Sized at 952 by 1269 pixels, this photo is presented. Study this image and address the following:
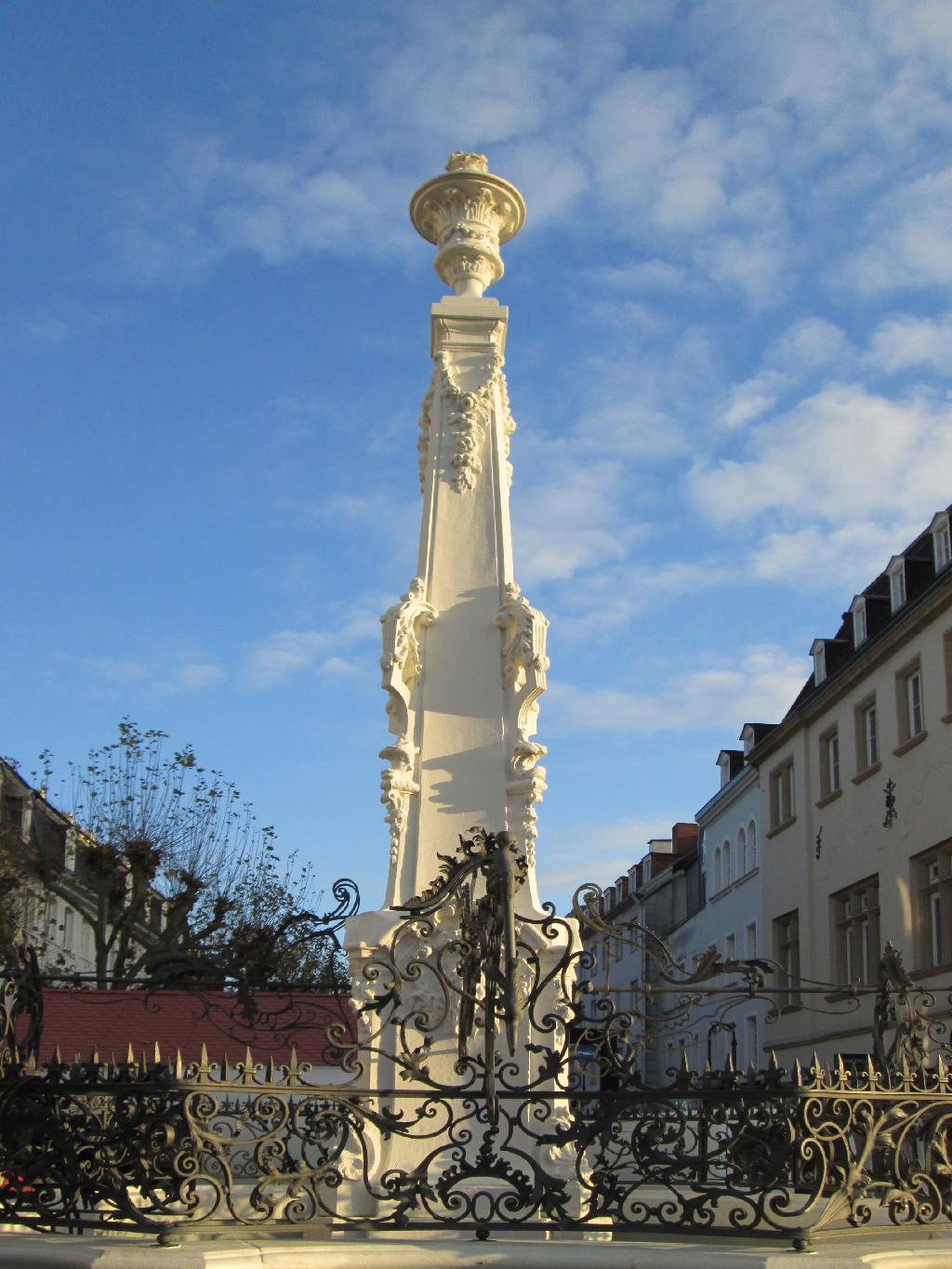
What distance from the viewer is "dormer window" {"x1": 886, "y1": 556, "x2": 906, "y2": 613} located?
91.3 feet

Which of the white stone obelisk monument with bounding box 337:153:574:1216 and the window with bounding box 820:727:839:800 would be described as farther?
the window with bounding box 820:727:839:800

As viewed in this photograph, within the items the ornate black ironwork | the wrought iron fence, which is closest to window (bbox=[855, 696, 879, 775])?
the ornate black ironwork

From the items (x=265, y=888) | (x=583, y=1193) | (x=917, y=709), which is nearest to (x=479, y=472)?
(x=583, y=1193)

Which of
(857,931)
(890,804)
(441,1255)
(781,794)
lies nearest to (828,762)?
(781,794)

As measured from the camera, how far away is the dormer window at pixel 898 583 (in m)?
27.8

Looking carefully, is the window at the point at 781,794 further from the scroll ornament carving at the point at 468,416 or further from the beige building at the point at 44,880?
the scroll ornament carving at the point at 468,416

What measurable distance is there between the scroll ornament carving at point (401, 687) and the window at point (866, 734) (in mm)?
19583

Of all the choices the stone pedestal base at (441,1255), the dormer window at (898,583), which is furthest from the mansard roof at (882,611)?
the stone pedestal base at (441,1255)

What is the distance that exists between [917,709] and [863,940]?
5.28m

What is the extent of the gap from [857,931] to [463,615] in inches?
812

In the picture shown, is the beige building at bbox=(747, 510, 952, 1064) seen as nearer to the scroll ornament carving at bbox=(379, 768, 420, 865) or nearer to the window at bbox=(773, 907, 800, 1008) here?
the window at bbox=(773, 907, 800, 1008)

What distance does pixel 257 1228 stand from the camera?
645cm

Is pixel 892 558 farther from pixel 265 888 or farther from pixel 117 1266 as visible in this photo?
pixel 117 1266

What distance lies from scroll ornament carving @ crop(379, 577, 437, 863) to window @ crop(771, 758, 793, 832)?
24699 millimetres
